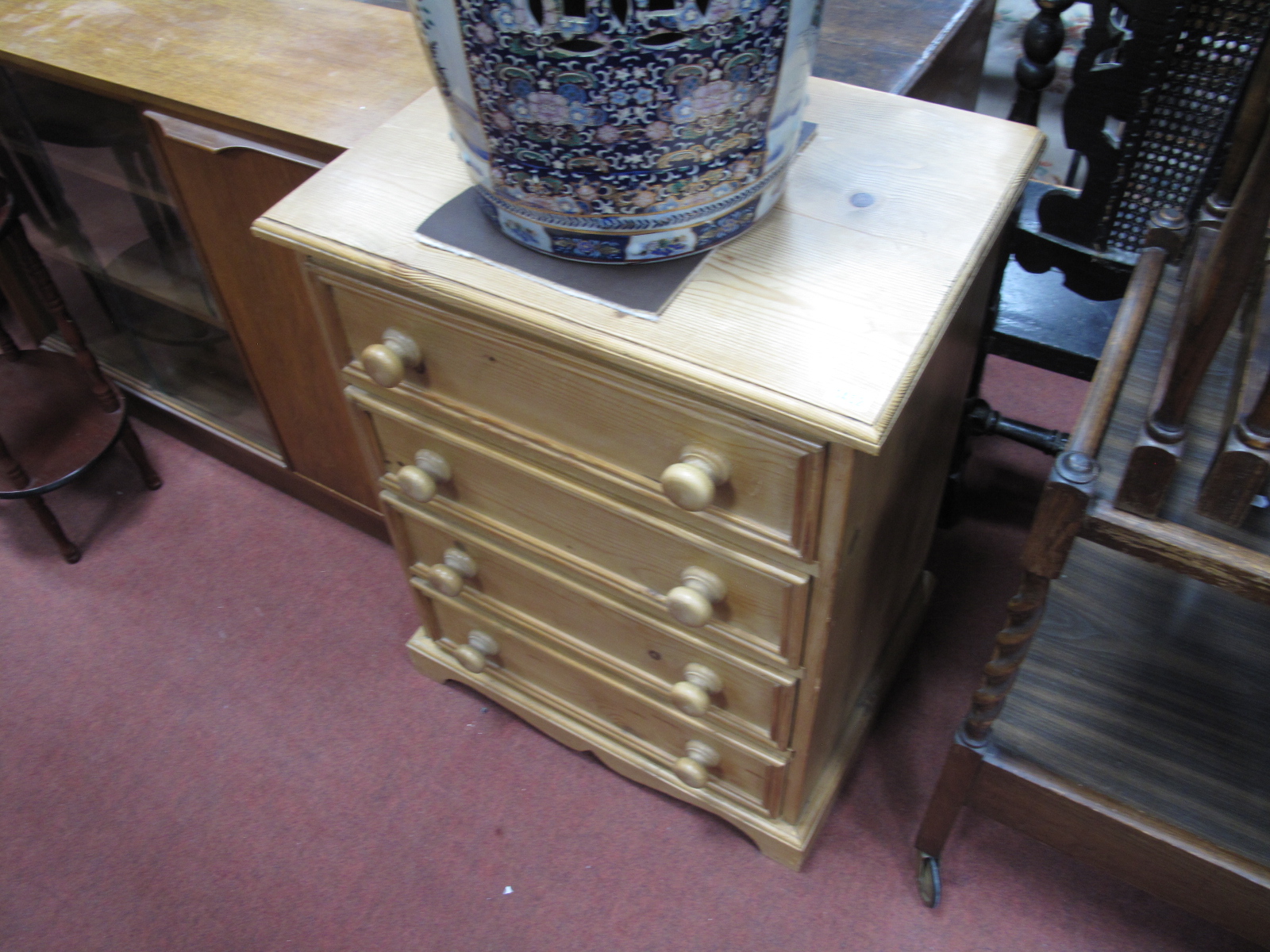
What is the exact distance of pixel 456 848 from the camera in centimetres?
117

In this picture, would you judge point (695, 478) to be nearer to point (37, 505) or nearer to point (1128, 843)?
point (1128, 843)

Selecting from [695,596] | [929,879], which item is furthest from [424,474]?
[929,879]

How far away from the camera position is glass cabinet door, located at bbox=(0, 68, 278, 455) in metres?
1.26

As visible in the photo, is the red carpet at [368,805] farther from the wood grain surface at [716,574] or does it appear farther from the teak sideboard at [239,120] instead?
the wood grain surface at [716,574]

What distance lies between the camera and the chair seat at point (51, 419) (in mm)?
1463

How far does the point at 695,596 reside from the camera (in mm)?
791

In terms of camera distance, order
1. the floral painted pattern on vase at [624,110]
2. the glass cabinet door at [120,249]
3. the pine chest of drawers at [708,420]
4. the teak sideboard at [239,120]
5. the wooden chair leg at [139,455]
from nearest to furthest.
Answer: the floral painted pattern on vase at [624,110] → the pine chest of drawers at [708,420] → the teak sideboard at [239,120] → the glass cabinet door at [120,249] → the wooden chair leg at [139,455]

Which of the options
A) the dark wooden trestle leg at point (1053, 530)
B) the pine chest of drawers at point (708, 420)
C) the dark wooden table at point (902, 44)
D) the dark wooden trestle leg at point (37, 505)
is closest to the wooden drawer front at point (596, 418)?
the pine chest of drawers at point (708, 420)

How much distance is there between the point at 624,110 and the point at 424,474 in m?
0.48

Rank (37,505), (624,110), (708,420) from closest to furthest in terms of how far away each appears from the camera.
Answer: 1. (624,110)
2. (708,420)
3. (37,505)

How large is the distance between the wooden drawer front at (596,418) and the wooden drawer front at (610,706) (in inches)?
13.7

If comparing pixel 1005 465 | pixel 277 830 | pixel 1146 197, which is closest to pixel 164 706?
pixel 277 830

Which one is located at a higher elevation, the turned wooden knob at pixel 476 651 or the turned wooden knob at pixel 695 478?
the turned wooden knob at pixel 695 478

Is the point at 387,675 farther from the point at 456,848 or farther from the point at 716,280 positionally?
the point at 716,280
